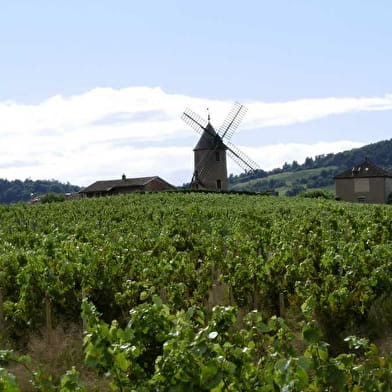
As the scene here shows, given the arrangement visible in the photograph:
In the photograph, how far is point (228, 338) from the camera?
7191mm

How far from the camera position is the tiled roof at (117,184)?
282 ft

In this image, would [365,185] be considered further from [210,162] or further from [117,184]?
[117,184]

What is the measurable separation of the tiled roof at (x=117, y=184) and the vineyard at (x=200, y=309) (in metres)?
67.7

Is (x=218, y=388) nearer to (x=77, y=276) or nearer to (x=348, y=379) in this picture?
(x=348, y=379)

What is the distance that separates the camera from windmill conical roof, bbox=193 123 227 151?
228ft

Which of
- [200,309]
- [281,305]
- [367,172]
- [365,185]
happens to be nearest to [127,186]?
[365,185]

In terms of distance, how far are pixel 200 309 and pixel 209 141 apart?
61315 millimetres

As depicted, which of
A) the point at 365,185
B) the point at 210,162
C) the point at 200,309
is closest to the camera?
the point at 200,309

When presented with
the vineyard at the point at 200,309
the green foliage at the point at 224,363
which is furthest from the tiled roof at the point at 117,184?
the green foliage at the point at 224,363

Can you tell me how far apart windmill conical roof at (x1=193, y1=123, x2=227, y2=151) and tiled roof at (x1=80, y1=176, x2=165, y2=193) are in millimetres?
15864

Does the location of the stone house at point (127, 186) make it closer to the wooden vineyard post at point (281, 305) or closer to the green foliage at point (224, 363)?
the wooden vineyard post at point (281, 305)

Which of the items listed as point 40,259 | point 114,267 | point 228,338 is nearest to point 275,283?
point 114,267

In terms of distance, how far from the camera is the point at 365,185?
260 feet

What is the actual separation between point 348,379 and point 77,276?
8.02 meters
